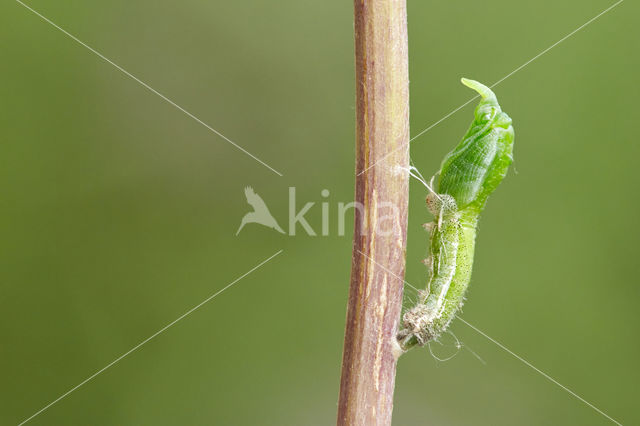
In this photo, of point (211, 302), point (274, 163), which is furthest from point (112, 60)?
point (211, 302)

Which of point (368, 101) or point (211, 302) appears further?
point (211, 302)

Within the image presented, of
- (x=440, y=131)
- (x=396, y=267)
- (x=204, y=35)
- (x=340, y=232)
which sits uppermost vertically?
(x=204, y=35)

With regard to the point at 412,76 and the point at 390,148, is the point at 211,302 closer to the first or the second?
the point at 412,76
